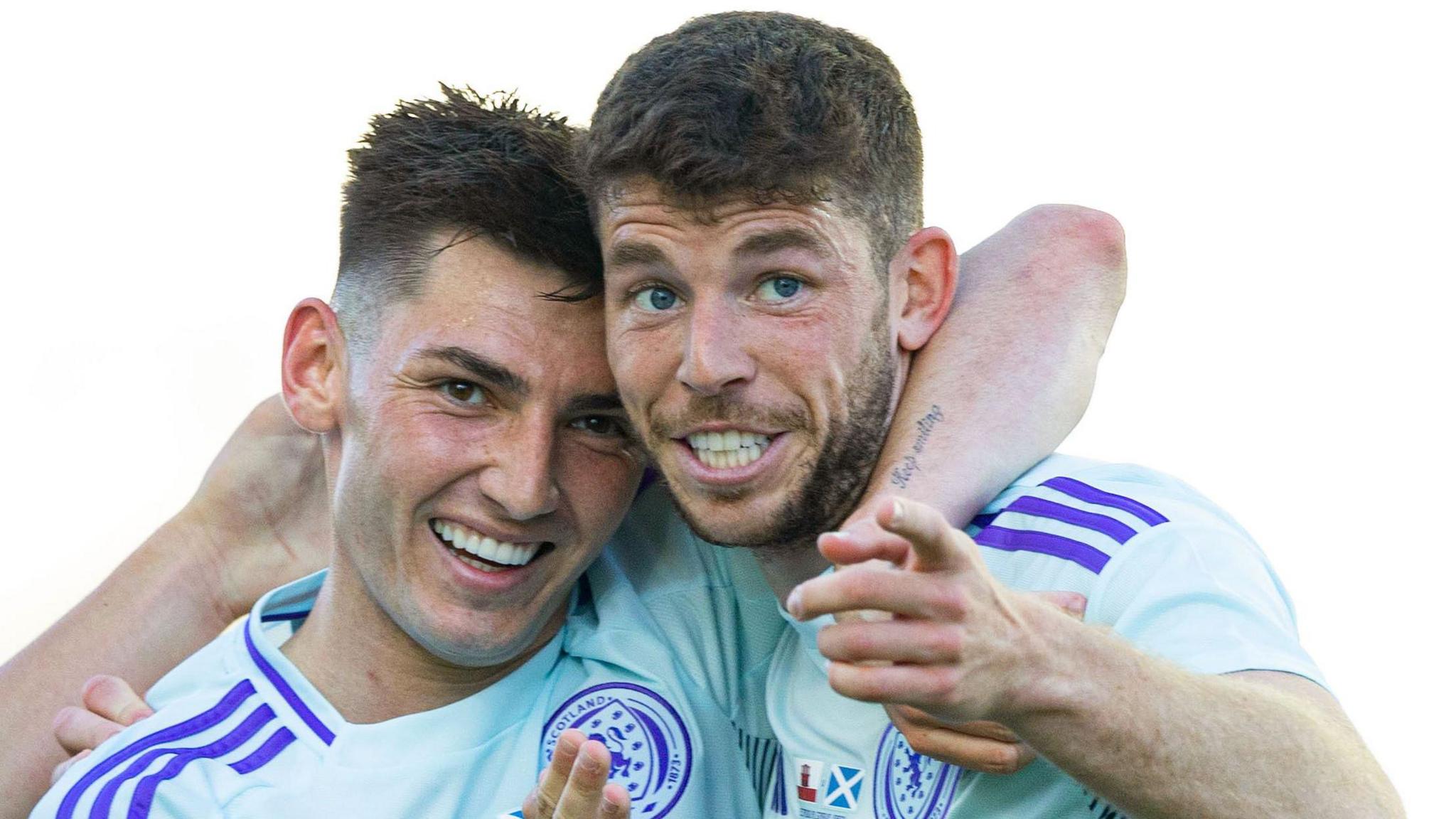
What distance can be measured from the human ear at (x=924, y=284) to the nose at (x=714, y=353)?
317mm

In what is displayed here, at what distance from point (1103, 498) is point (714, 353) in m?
0.58

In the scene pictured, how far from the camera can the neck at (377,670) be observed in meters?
2.55

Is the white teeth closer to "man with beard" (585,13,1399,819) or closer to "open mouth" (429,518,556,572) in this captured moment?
"open mouth" (429,518,556,572)

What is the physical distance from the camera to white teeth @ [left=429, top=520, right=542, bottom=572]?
2.43m

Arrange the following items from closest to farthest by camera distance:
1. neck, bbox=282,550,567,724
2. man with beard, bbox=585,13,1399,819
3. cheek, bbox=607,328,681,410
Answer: man with beard, bbox=585,13,1399,819 < cheek, bbox=607,328,681,410 < neck, bbox=282,550,567,724

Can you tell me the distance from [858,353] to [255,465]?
1522 millimetres

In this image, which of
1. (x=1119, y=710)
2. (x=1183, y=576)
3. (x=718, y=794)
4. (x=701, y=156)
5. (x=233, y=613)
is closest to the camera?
(x=1119, y=710)

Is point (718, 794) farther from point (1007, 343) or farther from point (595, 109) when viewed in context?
point (595, 109)

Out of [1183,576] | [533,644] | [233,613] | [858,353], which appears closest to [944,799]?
[1183,576]

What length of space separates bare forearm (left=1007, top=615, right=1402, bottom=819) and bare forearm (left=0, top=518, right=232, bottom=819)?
1.96 meters

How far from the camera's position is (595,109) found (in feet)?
7.77

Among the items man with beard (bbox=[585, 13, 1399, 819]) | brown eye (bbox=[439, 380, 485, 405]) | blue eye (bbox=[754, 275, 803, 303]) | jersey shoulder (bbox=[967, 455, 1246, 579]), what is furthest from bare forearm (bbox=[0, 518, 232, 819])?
jersey shoulder (bbox=[967, 455, 1246, 579])

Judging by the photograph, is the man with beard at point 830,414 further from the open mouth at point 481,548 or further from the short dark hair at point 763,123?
the open mouth at point 481,548

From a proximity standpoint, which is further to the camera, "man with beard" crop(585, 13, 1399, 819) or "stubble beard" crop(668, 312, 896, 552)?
"stubble beard" crop(668, 312, 896, 552)
